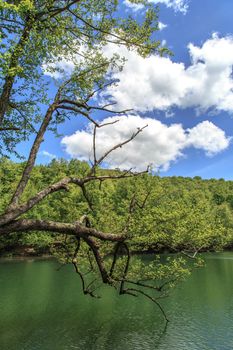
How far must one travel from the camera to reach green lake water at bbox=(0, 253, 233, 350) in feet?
59.1

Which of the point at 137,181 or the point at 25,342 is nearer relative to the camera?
the point at 137,181

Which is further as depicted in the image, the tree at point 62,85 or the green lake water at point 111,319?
the green lake water at point 111,319

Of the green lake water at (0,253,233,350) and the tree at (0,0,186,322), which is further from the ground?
the tree at (0,0,186,322)

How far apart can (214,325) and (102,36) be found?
17373 mm

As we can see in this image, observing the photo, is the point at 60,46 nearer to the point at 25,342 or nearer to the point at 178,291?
the point at 25,342

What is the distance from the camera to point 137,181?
546 inches

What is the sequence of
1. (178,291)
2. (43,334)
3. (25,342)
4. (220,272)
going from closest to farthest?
(25,342) < (43,334) < (178,291) < (220,272)

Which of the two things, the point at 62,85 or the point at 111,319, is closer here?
the point at 62,85

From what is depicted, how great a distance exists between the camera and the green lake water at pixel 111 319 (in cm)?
1800

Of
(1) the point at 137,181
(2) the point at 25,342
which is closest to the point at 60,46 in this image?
(1) the point at 137,181

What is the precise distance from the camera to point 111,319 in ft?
74.1

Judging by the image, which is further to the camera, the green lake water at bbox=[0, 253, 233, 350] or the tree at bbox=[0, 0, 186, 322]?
the green lake water at bbox=[0, 253, 233, 350]

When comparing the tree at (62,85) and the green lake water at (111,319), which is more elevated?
the tree at (62,85)

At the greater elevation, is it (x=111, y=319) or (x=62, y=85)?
(x=62, y=85)
